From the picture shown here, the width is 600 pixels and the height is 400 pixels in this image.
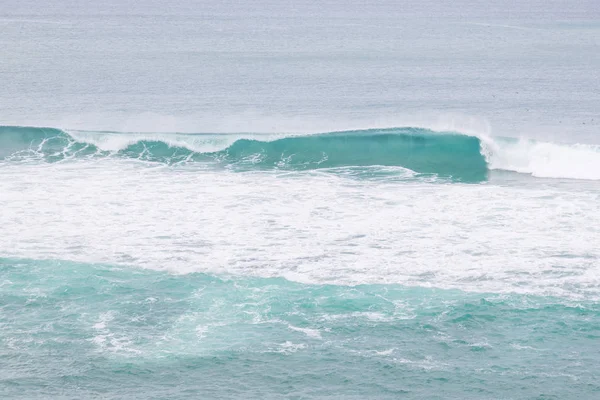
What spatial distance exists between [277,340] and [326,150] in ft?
76.9

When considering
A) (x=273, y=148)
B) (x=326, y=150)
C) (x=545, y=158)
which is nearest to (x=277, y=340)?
(x=273, y=148)

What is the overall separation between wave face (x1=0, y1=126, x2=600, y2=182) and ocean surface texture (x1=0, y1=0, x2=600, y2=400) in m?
0.15

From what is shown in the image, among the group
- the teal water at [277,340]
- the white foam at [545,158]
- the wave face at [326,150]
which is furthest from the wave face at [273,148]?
the teal water at [277,340]

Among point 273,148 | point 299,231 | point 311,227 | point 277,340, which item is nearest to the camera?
point 277,340

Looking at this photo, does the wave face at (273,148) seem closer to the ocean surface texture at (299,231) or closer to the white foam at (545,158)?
the ocean surface texture at (299,231)

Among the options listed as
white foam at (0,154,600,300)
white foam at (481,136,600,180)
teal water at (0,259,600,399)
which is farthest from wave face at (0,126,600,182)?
teal water at (0,259,600,399)

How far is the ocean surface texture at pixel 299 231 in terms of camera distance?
907 inches

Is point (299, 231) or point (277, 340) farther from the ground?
point (299, 231)

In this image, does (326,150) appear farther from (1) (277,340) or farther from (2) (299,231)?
(1) (277,340)

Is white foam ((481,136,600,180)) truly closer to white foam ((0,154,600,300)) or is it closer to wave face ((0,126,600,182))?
wave face ((0,126,600,182))

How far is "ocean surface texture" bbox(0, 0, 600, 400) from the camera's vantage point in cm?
2303

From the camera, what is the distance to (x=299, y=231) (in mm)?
33250

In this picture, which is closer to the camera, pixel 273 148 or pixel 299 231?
pixel 299 231

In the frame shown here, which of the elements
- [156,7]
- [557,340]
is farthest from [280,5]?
[557,340]
